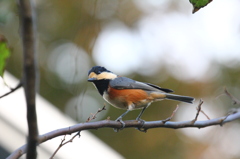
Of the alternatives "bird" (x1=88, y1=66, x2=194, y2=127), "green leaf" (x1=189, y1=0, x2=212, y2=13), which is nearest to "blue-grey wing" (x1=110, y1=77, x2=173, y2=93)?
"bird" (x1=88, y1=66, x2=194, y2=127)

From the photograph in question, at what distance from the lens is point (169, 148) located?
713 cm

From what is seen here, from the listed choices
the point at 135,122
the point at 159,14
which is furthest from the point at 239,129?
the point at 135,122

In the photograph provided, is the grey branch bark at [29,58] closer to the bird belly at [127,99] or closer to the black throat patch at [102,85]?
the bird belly at [127,99]

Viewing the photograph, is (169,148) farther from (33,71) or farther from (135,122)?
(33,71)

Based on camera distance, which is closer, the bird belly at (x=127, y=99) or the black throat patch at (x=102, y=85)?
the bird belly at (x=127, y=99)

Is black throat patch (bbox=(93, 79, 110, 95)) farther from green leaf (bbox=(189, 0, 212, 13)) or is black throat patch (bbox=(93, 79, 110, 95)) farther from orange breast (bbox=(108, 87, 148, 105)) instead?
green leaf (bbox=(189, 0, 212, 13))

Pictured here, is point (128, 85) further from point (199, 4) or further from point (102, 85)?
point (199, 4)

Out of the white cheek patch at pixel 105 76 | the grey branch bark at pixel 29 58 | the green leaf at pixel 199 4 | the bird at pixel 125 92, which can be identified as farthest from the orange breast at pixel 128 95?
the grey branch bark at pixel 29 58

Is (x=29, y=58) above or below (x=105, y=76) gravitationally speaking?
above

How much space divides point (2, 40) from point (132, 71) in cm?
602

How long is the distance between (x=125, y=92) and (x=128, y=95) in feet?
0.14

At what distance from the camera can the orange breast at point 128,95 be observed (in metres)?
2.58

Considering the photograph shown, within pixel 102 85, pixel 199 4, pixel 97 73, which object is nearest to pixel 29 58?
pixel 199 4

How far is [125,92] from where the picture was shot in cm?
262
